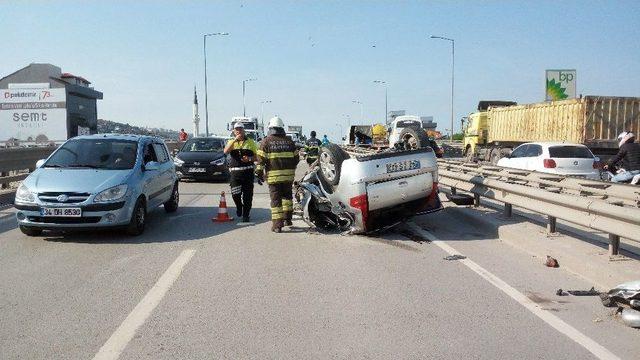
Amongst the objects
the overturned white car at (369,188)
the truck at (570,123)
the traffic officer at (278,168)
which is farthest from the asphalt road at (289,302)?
the truck at (570,123)

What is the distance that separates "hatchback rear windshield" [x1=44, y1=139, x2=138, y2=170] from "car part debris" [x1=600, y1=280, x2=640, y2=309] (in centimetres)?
700

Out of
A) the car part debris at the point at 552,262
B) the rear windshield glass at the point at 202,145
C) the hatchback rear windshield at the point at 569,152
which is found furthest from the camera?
the rear windshield glass at the point at 202,145

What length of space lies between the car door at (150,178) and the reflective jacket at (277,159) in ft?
6.04

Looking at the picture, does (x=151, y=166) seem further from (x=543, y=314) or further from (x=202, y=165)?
(x=202, y=165)

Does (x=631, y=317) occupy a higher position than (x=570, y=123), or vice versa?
(x=570, y=123)

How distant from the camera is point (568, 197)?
672 cm

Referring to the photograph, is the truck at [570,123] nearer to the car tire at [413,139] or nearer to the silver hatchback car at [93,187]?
the car tire at [413,139]

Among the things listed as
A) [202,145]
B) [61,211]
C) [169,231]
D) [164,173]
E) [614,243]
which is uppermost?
[202,145]

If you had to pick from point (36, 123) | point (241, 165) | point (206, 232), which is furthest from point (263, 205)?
point (36, 123)

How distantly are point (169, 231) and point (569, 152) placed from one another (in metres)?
11.3

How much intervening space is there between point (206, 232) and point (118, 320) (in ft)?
14.6

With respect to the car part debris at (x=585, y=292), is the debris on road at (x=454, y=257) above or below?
below

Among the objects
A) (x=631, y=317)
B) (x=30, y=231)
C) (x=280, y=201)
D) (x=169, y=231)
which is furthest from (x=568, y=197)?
(x=30, y=231)

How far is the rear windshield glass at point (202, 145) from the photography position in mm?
19938
